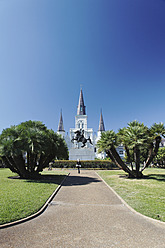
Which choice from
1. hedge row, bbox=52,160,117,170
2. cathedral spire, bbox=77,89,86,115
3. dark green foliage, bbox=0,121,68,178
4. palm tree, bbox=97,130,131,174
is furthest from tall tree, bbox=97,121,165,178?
cathedral spire, bbox=77,89,86,115

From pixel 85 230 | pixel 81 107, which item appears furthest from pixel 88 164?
pixel 81 107

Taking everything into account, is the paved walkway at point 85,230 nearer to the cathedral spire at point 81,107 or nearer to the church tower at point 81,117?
the church tower at point 81,117

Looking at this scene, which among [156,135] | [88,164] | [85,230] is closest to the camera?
[85,230]

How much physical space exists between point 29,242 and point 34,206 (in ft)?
8.50

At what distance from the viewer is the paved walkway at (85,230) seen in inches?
154

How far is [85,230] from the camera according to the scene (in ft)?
15.3

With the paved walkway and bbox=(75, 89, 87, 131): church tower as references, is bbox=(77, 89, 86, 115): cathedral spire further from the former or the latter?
Answer: the paved walkway

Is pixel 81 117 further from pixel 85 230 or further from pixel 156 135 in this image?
pixel 85 230

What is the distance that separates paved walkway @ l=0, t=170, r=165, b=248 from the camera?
3910mm

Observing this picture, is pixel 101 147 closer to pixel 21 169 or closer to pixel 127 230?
pixel 21 169

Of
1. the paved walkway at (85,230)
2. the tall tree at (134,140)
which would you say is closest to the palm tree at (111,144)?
the tall tree at (134,140)

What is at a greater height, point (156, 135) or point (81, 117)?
point (81, 117)

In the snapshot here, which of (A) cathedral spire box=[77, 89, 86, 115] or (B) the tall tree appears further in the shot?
(A) cathedral spire box=[77, 89, 86, 115]

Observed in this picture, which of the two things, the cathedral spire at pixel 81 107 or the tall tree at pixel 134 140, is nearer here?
the tall tree at pixel 134 140
